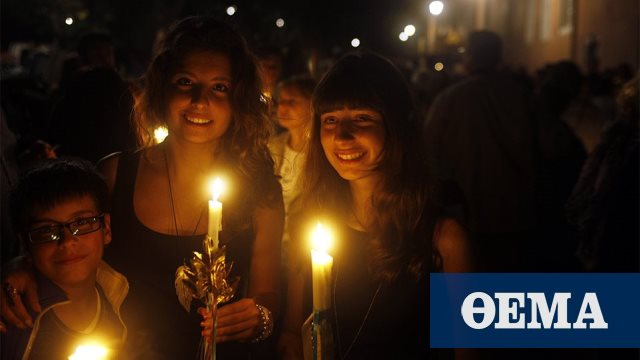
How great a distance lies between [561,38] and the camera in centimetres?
2912

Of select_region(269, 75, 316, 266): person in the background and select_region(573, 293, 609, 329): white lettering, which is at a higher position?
select_region(269, 75, 316, 266): person in the background

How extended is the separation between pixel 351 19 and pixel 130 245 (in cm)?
3187

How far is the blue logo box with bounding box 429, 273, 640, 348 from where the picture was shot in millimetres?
4223

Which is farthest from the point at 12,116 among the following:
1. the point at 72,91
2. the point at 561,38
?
the point at 561,38

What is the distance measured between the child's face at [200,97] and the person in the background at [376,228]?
0.36m

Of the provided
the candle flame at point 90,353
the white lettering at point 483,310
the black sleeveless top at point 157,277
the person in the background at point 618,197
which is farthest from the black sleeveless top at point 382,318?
the person in the background at point 618,197

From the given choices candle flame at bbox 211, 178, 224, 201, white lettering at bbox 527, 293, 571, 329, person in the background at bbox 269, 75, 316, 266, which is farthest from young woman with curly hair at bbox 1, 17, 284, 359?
white lettering at bbox 527, 293, 571, 329

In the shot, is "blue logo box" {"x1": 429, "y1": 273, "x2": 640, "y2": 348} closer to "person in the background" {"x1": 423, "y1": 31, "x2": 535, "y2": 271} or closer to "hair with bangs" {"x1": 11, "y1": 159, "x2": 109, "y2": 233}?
"person in the background" {"x1": 423, "y1": 31, "x2": 535, "y2": 271}

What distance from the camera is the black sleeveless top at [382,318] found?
258 centimetres

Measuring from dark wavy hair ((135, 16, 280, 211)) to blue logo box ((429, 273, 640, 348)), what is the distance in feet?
4.93

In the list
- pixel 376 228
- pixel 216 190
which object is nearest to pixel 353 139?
pixel 376 228

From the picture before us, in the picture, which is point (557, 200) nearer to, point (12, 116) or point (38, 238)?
point (12, 116)

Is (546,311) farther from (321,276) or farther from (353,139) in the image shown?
(321,276)

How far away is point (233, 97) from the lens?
2865 millimetres
